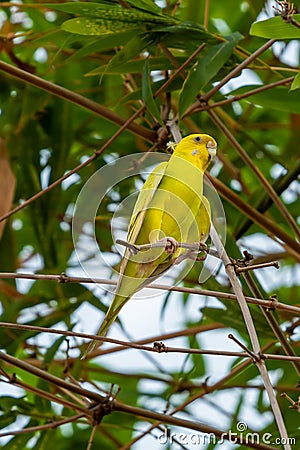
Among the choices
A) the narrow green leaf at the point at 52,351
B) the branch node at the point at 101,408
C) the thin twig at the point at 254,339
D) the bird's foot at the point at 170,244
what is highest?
the narrow green leaf at the point at 52,351

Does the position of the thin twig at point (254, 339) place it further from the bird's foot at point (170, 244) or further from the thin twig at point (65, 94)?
the thin twig at point (65, 94)

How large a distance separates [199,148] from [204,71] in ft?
0.82

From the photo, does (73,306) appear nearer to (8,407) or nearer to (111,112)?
(8,407)

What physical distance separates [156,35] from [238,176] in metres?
0.54

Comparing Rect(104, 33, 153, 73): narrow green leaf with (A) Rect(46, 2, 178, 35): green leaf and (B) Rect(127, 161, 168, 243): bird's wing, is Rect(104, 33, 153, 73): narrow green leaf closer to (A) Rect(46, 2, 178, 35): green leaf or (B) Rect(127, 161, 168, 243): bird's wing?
(A) Rect(46, 2, 178, 35): green leaf

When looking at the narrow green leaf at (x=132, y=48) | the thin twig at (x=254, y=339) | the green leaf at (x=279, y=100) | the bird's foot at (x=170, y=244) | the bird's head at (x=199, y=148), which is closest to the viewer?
the thin twig at (x=254, y=339)

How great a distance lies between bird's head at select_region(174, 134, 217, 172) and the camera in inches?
39.3

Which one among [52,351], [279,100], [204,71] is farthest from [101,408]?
[279,100]

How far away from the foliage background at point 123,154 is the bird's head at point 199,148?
0.20 meters

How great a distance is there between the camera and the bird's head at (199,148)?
100cm

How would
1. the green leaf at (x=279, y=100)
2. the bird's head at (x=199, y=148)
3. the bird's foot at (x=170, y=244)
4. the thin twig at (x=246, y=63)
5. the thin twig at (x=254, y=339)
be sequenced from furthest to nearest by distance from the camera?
the green leaf at (x=279, y=100), the thin twig at (x=246, y=63), the bird's head at (x=199, y=148), the bird's foot at (x=170, y=244), the thin twig at (x=254, y=339)

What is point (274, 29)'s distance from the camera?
3.51 feet

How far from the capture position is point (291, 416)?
1.45m

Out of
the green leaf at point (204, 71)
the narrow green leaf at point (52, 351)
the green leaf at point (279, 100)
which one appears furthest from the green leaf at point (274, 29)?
the narrow green leaf at point (52, 351)
